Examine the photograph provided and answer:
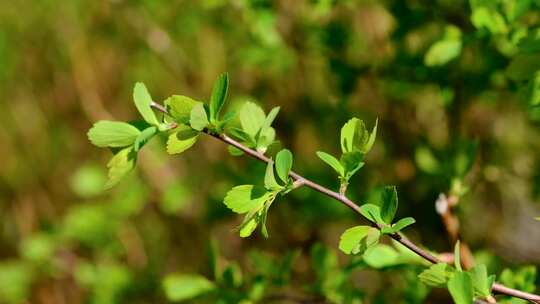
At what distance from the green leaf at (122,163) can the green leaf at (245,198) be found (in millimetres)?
95

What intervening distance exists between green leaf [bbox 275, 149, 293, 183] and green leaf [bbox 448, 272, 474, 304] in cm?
16

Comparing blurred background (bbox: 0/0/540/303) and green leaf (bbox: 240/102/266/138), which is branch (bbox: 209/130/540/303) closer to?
green leaf (bbox: 240/102/266/138)

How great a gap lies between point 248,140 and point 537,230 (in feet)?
4.19

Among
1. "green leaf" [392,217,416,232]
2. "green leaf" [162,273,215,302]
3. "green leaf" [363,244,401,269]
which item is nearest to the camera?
"green leaf" [392,217,416,232]

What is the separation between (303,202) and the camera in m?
1.36

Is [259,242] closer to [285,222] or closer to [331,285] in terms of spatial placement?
[285,222]

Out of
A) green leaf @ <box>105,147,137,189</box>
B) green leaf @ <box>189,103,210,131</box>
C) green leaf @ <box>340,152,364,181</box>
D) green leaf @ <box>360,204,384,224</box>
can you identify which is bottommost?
green leaf @ <box>360,204,384,224</box>

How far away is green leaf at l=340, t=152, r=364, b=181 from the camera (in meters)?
0.60

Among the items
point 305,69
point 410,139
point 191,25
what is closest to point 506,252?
point 410,139

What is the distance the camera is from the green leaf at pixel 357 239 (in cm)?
59

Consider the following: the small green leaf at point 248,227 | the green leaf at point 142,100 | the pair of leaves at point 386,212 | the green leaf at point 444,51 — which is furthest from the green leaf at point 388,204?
the green leaf at point 444,51

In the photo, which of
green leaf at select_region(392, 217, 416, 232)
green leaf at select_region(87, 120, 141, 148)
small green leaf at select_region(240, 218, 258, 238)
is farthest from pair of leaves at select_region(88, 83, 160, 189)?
green leaf at select_region(392, 217, 416, 232)

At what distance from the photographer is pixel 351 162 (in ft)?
2.01

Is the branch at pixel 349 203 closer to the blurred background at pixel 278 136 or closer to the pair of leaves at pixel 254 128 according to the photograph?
the pair of leaves at pixel 254 128
